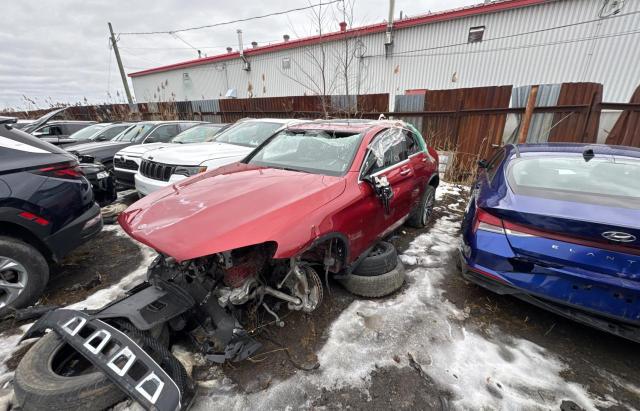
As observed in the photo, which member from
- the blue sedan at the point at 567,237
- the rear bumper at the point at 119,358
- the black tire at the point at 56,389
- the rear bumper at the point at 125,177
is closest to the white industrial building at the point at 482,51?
the rear bumper at the point at 125,177

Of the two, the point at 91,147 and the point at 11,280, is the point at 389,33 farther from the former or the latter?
the point at 11,280

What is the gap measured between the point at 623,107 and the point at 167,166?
8.86 m

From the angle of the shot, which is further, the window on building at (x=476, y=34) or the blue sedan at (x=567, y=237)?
the window on building at (x=476, y=34)

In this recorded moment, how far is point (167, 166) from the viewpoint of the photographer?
4.26 meters

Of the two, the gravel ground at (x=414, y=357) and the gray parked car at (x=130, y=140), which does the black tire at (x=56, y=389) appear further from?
the gray parked car at (x=130, y=140)

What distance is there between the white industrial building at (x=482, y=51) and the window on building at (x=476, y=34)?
1.3 inches

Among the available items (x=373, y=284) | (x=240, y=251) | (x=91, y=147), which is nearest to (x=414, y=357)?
(x=373, y=284)

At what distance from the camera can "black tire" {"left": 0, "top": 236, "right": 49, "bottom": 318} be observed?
8.10 feet

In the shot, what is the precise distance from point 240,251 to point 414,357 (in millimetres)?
1632

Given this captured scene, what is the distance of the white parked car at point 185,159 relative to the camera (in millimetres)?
4148

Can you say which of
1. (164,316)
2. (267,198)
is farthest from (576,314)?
(164,316)

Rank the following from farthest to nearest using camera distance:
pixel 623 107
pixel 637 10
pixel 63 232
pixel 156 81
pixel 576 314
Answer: pixel 156 81, pixel 637 10, pixel 623 107, pixel 63 232, pixel 576 314

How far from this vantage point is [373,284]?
289 centimetres

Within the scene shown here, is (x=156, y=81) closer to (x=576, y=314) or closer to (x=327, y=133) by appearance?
(x=327, y=133)
